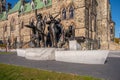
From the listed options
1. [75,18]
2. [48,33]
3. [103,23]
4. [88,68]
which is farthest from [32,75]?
[103,23]

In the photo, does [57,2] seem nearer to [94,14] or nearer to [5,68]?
[94,14]

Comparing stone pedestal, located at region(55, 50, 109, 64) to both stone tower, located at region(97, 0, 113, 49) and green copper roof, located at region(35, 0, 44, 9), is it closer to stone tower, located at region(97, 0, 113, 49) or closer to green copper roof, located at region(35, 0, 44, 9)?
stone tower, located at region(97, 0, 113, 49)

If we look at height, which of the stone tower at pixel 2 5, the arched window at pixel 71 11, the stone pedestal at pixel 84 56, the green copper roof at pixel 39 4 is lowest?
the stone pedestal at pixel 84 56

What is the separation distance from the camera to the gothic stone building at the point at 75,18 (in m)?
33.9

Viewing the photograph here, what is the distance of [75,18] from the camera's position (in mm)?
34438

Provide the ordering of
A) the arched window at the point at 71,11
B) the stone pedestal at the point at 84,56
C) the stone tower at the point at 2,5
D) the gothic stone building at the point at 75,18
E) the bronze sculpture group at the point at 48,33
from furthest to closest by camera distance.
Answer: the stone tower at the point at 2,5, the arched window at the point at 71,11, the gothic stone building at the point at 75,18, the bronze sculpture group at the point at 48,33, the stone pedestal at the point at 84,56

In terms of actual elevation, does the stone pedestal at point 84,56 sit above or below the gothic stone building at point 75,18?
below

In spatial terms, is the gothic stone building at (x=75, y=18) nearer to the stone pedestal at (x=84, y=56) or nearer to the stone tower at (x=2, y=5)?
the stone tower at (x=2, y=5)

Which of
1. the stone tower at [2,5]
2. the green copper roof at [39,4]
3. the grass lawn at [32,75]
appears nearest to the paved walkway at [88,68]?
the grass lawn at [32,75]

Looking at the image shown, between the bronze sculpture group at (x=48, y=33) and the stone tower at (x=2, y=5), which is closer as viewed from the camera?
the bronze sculpture group at (x=48, y=33)

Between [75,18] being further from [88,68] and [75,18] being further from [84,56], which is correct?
[88,68]

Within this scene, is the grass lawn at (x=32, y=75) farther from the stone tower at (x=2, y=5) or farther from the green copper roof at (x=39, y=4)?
the stone tower at (x=2, y=5)

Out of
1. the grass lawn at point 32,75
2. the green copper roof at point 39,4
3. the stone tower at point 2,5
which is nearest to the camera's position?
the grass lawn at point 32,75

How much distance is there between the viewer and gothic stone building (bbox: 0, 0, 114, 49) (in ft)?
111
